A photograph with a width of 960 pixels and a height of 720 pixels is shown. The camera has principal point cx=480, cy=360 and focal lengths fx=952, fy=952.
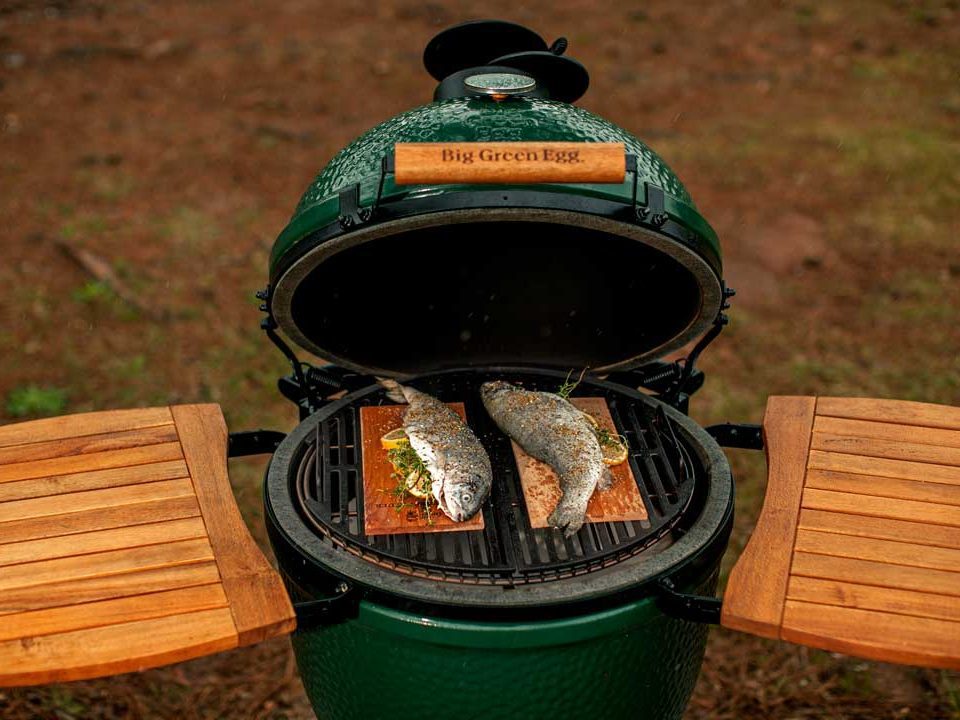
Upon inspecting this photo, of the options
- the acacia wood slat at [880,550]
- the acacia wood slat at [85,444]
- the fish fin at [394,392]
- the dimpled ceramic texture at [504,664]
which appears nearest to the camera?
the dimpled ceramic texture at [504,664]

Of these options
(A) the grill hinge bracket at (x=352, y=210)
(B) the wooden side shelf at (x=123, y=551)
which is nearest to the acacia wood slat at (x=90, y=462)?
(B) the wooden side shelf at (x=123, y=551)

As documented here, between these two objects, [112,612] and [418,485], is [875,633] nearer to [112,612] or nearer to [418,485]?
[418,485]

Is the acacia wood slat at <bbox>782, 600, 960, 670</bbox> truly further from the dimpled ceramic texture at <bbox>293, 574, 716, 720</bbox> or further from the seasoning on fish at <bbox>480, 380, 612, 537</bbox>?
the seasoning on fish at <bbox>480, 380, 612, 537</bbox>

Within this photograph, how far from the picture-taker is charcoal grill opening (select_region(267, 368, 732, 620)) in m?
2.49

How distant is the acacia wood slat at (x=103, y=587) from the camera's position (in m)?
2.35

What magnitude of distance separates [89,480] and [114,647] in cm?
77

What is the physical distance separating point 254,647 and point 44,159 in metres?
6.15

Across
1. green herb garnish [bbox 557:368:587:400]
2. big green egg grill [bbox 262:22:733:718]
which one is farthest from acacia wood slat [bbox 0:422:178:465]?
green herb garnish [bbox 557:368:587:400]

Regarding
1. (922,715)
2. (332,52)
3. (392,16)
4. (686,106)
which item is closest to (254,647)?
(922,715)

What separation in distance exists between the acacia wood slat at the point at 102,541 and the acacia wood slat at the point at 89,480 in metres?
0.23

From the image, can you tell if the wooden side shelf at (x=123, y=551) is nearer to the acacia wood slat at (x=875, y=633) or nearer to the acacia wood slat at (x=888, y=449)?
the acacia wood slat at (x=875, y=633)

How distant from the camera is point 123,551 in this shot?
2.54 meters

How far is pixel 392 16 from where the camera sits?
1174cm

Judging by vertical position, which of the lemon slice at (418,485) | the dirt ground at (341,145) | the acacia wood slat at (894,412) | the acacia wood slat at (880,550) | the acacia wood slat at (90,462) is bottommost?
the dirt ground at (341,145)
